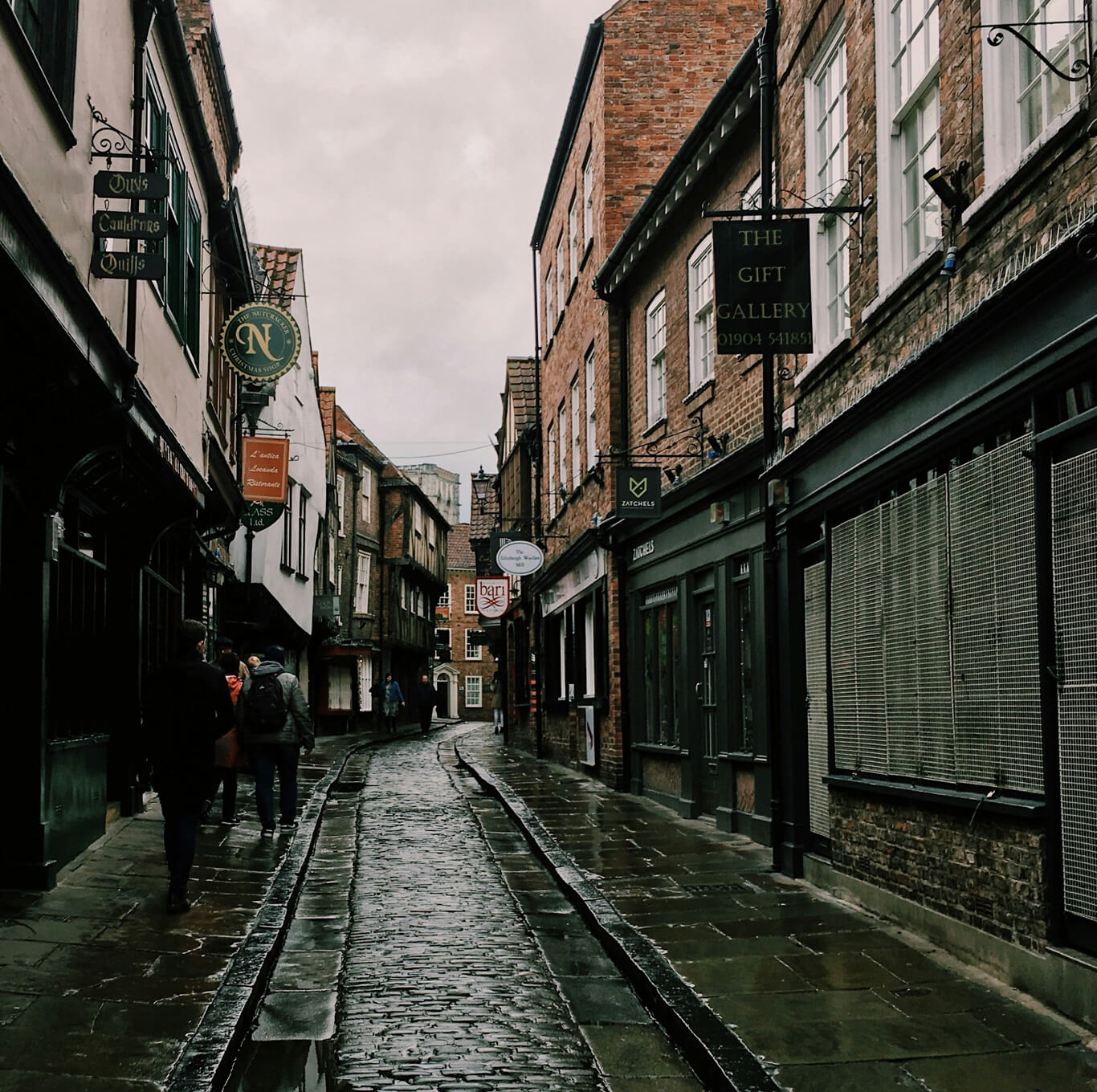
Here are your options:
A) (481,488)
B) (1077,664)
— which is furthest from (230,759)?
(481,488)

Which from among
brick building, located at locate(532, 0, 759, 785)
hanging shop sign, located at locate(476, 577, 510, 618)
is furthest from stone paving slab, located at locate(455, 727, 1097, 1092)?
hanging shop sign, located at locate(476, 577, 510, 618)

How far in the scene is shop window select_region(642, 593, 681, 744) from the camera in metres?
15.9

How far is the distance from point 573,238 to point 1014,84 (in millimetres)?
15942

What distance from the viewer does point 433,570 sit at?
204 feet

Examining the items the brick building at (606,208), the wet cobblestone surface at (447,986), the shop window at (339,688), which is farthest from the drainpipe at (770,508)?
the shop window at (339,688)

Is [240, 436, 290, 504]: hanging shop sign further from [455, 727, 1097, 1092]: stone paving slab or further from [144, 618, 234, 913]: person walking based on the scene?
[144, 618, 234, 913]: person walking

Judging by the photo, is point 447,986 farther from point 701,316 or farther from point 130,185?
point 701,316

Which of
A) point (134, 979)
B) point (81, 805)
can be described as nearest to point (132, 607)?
point (81, 805)

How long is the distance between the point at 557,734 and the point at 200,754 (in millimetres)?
16673

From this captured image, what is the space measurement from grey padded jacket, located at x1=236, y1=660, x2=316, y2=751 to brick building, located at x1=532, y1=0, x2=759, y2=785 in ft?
21.3

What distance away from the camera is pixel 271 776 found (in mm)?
12562

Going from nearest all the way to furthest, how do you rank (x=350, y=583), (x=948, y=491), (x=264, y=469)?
1. (x=948, y=491)
2. (x=264, y=469)
3. (x=350, y=583)

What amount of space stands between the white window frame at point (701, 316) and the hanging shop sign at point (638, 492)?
1.19 m

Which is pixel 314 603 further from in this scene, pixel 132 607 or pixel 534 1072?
pixel 534 1072
